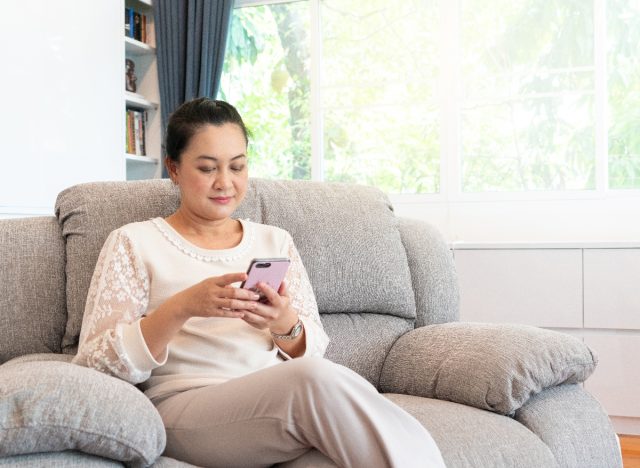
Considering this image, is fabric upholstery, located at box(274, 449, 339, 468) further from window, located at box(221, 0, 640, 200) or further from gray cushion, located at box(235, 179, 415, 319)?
window, located at box(221, 0, 640, 200)

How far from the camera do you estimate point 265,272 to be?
1616 mm

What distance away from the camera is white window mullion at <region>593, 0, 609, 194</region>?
406 centimetres

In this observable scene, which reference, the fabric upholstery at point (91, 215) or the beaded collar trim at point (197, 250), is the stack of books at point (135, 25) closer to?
the fabric upholstery at point (91, 215)

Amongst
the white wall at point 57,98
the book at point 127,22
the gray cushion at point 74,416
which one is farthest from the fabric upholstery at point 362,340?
the book at point 127,22

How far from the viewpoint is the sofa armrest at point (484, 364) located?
1908mm

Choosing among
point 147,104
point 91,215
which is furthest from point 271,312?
point 147,104

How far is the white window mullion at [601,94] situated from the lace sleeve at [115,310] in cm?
287

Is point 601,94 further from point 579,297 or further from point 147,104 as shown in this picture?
point 147,104

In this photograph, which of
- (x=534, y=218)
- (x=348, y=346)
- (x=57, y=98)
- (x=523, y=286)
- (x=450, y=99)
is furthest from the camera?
(x=450, y=99)

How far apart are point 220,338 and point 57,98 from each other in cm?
257

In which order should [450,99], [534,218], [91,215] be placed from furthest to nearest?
[450,99]
[534,218]
[91,215]

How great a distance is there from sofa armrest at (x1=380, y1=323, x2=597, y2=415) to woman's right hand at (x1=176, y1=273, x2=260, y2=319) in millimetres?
633

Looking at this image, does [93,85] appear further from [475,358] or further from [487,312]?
[475,358]

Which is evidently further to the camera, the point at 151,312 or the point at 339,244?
the point at 339,244
